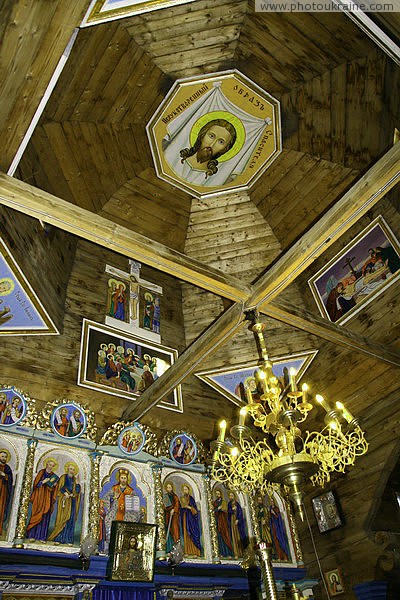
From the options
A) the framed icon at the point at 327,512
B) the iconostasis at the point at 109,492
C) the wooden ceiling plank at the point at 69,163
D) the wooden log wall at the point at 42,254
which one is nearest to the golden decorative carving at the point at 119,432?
the iconostasis at the point at 109,492

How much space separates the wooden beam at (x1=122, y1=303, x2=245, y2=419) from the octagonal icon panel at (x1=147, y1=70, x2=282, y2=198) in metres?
3.82

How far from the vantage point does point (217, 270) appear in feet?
19.1

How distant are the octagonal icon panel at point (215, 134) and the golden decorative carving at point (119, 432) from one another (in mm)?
4724

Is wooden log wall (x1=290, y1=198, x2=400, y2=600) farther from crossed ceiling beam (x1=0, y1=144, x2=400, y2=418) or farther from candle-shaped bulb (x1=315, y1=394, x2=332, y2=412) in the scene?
candle-shaped bulb (x1=315, y1=394, x2=332, y2=412)

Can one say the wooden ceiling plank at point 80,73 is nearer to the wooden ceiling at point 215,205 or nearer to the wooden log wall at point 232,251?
the wooden ceiling at point 215,205

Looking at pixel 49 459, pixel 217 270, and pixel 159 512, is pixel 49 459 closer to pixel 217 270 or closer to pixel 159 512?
pixel 159 512

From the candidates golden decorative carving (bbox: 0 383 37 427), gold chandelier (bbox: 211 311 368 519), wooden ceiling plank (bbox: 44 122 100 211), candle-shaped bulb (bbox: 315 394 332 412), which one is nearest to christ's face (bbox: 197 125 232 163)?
wooden ceiling plank (bbox: 44 122 100 211)

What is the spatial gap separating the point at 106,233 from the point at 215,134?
4576mm

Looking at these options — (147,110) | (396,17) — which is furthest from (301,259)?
(147,110)

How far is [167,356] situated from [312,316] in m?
3.10

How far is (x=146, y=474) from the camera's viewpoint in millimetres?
7094

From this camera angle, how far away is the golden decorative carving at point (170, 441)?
24.7 ft

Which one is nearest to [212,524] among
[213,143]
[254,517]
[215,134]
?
[254,517]

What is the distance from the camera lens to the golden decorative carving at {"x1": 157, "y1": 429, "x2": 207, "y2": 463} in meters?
7.52
